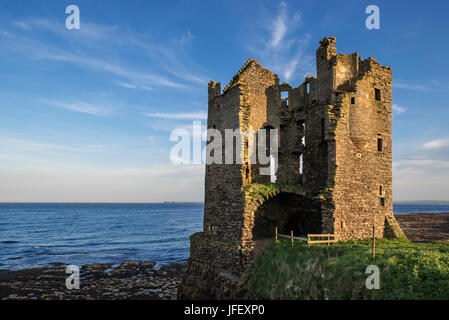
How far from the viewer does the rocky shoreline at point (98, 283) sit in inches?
956

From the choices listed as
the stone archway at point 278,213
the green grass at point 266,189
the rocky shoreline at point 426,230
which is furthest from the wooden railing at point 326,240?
the rocky shoreline at point 426,230

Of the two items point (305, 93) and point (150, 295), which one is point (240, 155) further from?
point (150, 295)

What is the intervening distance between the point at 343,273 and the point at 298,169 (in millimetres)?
13046

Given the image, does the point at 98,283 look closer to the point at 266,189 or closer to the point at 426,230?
the point at 266,189

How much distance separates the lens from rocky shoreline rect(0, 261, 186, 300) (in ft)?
79.7

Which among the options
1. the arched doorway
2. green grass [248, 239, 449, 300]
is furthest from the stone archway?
green grass [248, 239, 449, 300]

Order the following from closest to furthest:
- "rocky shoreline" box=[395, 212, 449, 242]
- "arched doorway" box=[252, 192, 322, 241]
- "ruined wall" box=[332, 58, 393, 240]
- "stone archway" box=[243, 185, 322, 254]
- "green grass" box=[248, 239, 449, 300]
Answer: "green grass" box=[248, 239, 449, 300] → "stone archway" box=[243, 185, 322, 254] → "ruined wall" box=[332, 58, 393, 240] → "arched doorway" box=[252, 192, 322, 241] → "rocky shoreline" box=[395, 212, 449, 242]

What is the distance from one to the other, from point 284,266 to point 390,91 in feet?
55.2

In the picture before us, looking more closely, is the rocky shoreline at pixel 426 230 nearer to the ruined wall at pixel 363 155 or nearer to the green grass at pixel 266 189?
the ruined wall at pixel 363 155

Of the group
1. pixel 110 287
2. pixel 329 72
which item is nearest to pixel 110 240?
pixel 110 287

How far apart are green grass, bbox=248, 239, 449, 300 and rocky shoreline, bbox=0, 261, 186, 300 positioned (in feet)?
39.9

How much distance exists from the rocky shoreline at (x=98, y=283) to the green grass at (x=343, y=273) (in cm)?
1216

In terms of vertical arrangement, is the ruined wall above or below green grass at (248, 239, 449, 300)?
above

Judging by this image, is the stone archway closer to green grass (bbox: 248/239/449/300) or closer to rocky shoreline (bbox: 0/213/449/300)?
green grass (bbox: 248/239/449/300)
